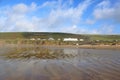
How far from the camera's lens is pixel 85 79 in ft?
40.8

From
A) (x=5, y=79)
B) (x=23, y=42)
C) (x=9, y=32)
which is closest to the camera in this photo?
(x=5, y=79)

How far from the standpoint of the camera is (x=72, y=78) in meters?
12.7

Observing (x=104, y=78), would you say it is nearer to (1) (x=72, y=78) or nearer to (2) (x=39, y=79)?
(1) (x=72, y=78)

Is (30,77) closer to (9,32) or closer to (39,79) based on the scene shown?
(39,79)

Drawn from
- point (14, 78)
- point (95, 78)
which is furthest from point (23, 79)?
point (95, 78)

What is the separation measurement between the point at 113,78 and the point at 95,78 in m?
0.98

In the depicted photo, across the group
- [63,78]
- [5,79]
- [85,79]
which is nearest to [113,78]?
[85,79]

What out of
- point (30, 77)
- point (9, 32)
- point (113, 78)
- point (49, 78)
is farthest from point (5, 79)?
point (9, 32)

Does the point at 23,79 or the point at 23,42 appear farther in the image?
the point at 23,42

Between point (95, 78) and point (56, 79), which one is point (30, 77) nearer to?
point (56, 79)

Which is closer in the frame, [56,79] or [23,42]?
[56,79]

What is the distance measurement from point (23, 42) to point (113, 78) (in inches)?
3130

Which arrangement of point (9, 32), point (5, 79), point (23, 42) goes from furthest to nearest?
1. point (9, 32)
2. point (23, 42)
3. point (5, 79)

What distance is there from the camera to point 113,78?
12.9 m
